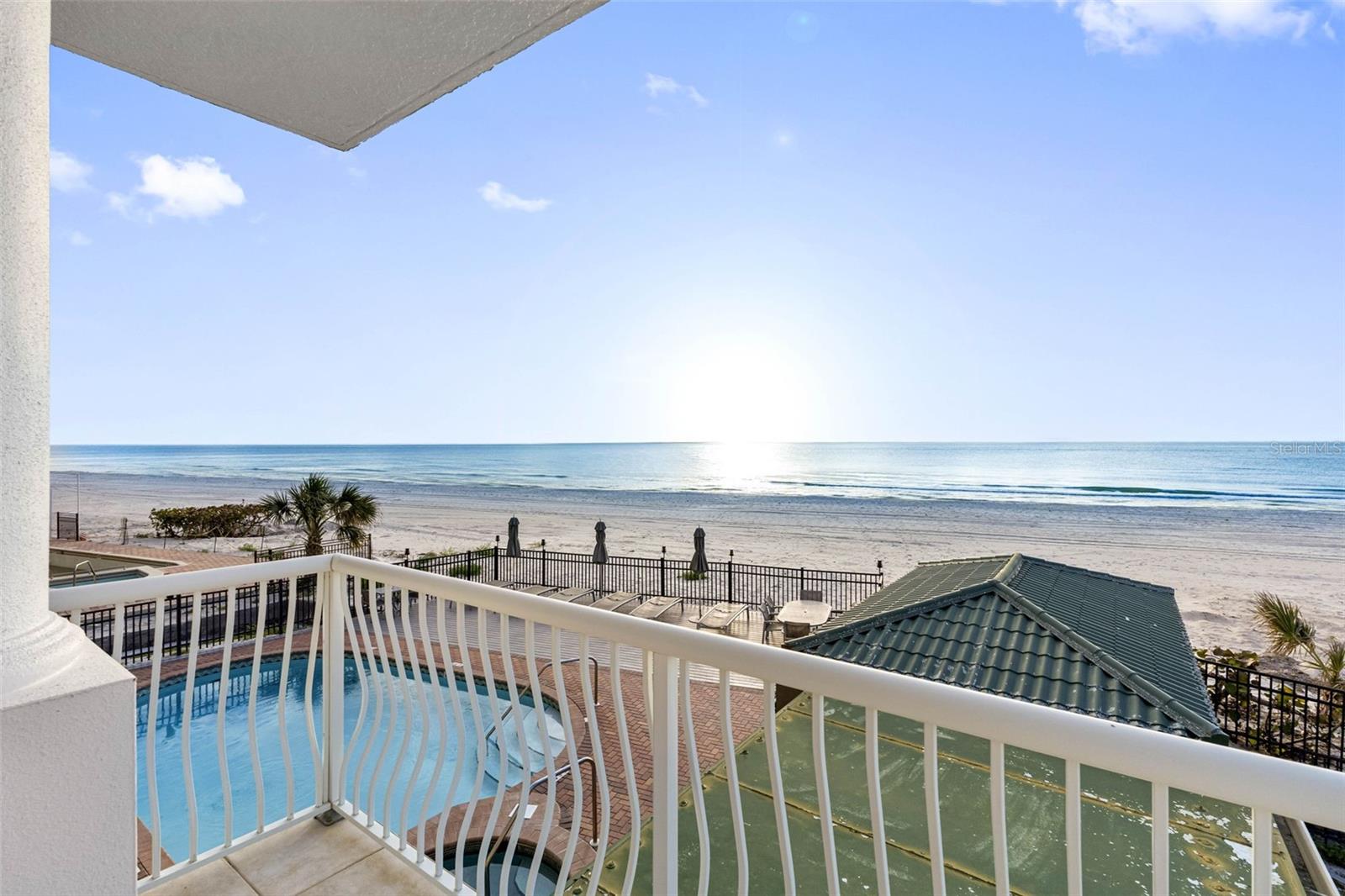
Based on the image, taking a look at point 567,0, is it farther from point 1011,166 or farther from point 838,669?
point 1011,166

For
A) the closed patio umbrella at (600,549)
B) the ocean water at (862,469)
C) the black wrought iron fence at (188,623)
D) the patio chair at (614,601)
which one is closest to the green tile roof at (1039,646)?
the patio chair at (614,601)

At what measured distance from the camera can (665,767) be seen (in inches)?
53.0

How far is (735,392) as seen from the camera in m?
53.3

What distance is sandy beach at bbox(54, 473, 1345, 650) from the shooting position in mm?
17922

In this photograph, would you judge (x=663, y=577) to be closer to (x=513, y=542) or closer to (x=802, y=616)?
(x=513, y=542)

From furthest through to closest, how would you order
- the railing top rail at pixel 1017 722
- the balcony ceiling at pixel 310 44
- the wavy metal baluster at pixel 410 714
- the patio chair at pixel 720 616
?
the patio chair at pixel 720 616 < the wavy metal baluster at pixel 410 714 < the balcony ceiling at pixel 310 44 < the railing top rail at pixel 1017 722

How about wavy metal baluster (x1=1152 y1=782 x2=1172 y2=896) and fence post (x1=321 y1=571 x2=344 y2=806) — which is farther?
fence post (x1=321 y1=571 x2=344 y2=806)

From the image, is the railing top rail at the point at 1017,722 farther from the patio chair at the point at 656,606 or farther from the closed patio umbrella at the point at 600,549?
the closed patio umbrella at the point at 600,549

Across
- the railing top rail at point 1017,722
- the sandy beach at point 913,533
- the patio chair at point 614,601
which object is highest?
the railing top rail at point 1017,722

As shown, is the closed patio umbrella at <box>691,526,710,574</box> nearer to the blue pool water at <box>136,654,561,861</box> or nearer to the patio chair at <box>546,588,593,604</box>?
the patio chair at <box>546,588,593,604</box>

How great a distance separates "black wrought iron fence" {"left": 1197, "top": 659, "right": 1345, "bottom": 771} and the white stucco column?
8523mm

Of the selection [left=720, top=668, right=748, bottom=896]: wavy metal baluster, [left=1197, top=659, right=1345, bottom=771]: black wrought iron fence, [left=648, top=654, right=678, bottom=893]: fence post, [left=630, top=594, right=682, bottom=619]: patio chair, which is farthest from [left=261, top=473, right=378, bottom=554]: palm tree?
[left=1197, top=659, right=1345, bottom=771]: black wrought iron fence

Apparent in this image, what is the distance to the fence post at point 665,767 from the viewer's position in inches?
52.8

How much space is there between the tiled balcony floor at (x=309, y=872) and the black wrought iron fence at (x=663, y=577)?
1093 centimetres
